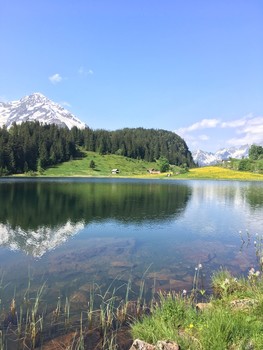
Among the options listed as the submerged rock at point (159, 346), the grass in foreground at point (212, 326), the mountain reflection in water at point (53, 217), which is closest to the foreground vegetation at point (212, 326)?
the grass in foreground at point (212, 326)

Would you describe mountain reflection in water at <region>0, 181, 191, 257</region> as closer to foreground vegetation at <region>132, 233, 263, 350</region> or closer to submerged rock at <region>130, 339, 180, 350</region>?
foreground vegetation at <region>132, 233, 263, 350</region>

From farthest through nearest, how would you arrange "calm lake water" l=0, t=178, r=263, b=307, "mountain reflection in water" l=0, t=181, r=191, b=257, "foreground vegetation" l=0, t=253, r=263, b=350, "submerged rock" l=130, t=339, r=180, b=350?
"mountain reflection in water" l=0, t=181, r=191, b=257 < "calm lake water" l=0, t=178, r=263, b=307 < "foreground vegetation" l=0, t=253, r=263, b=350 < "submerged rock" l=130, t=339, r=180, b=350

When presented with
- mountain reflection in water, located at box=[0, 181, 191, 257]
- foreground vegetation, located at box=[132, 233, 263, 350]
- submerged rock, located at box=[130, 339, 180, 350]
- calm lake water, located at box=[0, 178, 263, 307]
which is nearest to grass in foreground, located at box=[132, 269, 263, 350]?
foreground vegetation, located at box=[132, 233, 263, 350]

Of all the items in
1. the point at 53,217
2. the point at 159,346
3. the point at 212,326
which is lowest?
the point at 53,217

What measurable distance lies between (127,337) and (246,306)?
5.40m

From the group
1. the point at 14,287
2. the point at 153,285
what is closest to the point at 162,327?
the point at 153,285

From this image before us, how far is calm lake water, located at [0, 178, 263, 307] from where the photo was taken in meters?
21.5

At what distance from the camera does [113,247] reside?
31828mm

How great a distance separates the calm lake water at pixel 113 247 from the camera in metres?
21.5

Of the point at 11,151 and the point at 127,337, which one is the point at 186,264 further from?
the point at 11,151

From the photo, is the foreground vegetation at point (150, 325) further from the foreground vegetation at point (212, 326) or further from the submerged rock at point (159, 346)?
the submerged rock at point (159, 346)

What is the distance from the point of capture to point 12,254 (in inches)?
1114

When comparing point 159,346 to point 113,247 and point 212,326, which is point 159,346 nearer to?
point 212,326

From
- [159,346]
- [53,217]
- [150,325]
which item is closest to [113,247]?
[53,217]
